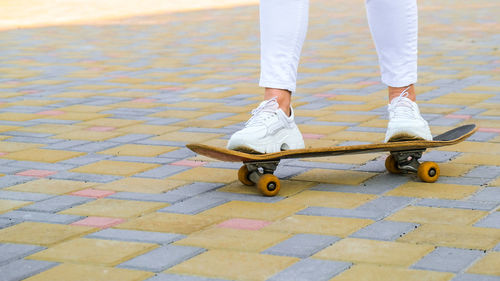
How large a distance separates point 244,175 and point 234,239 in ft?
1.83

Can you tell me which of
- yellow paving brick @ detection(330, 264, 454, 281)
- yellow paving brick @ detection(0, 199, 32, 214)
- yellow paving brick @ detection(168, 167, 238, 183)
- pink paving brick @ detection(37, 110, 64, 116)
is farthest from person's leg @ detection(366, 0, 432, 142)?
pink paving brick @ detection(37, 110, 64, 116)

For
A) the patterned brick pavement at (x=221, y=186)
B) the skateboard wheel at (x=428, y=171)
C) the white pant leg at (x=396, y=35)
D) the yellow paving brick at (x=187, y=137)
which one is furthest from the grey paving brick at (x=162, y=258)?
the yellow paving brick at (x=187, y=137)

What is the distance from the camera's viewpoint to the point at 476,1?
12.2 m

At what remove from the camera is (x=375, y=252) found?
6.86 feet

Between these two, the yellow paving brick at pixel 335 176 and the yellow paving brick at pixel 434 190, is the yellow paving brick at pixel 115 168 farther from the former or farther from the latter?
the yellow paving brick at pixel 434 190

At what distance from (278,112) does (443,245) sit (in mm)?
848

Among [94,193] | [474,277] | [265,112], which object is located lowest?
[474,277]

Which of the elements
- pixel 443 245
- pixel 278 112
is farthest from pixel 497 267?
pixel 278 112

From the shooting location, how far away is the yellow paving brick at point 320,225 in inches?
90.3

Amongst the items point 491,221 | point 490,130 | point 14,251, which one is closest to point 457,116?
point 490,130

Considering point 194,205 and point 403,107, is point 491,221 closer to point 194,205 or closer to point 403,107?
point 403,107

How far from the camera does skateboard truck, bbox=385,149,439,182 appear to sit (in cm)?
278

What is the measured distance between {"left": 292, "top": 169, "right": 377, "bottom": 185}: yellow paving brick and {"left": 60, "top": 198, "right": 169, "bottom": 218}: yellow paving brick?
544mm

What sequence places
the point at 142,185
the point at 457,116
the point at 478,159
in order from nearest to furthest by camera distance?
the point at 142,185, the point at 478,159, the point at 457,116
